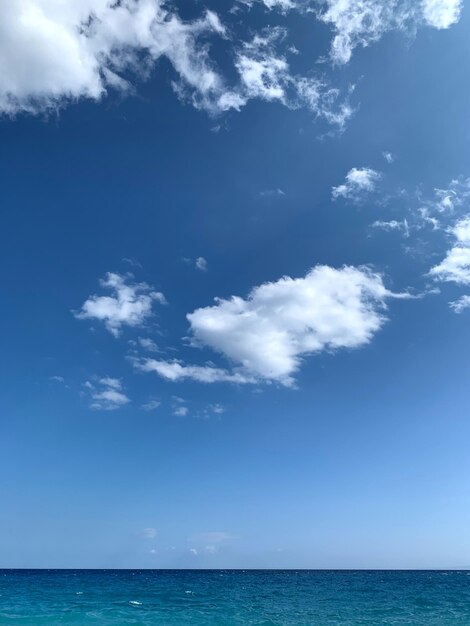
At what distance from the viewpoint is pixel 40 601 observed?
52.1m

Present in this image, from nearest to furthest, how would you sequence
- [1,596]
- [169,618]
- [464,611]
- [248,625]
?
[248,625]
[169,618]
[464,611]
[1,596]

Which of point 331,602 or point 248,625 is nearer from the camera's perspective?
point 248,625

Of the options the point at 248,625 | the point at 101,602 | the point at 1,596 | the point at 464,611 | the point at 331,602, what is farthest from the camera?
the point at 1,596

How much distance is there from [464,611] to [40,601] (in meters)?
45.0

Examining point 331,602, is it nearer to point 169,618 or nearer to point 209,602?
point 209,602

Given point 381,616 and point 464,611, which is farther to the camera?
point 464,611

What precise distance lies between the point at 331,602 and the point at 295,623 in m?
20.8

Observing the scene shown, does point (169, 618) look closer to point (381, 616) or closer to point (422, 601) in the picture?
point (381, 616)

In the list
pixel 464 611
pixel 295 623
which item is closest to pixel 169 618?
pixel 295 623

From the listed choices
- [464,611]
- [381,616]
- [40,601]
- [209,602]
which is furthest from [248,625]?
[40,601]

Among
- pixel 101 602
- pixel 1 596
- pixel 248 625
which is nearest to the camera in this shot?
pixel 248 625

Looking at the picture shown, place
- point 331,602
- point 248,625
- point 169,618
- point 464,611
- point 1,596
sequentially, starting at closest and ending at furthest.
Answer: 1. point 248,625
2. point 169,618
3. point 464,611
4. point 331,602
5. point 1,596

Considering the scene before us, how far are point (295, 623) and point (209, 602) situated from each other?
20.2 m

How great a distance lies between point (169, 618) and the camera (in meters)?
38.7
